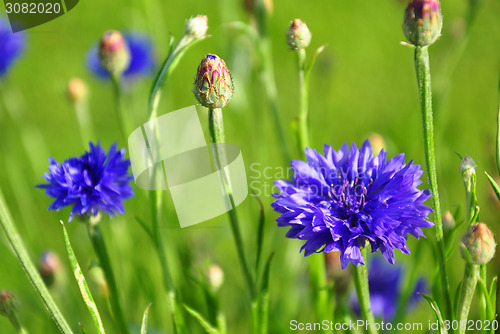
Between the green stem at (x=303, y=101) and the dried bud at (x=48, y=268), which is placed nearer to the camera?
the green stem at (x=303, y=101)

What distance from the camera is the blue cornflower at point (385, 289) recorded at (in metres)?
1.09

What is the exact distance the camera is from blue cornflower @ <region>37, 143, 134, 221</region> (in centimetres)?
70

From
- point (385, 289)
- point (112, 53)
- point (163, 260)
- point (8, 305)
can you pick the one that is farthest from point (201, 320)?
point (385, 289)

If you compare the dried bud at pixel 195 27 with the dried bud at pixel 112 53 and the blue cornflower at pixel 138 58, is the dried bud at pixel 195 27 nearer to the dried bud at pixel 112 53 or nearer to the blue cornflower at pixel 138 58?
the dried bud at pixel 112 53

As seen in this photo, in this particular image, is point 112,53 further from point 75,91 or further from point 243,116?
point 243,116

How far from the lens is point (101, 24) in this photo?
7.86ft

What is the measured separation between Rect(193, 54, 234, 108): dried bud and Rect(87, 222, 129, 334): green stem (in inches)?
9.3

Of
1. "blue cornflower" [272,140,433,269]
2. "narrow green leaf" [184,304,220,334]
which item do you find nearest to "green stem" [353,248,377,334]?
"blue cornflower" [272,140,433,269]

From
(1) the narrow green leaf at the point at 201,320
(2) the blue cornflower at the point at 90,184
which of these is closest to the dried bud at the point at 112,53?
(2) the blue cornflower at the point at 90,184

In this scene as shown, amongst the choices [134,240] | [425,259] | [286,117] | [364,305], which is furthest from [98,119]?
[364,305]

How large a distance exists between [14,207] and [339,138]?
1.07 meters

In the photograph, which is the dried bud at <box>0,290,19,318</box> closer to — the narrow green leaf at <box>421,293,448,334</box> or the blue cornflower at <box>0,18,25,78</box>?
the narrow green leaf at <box>421,293,448,334</box>

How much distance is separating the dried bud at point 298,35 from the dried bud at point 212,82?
4.9 inches

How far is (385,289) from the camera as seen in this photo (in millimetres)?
1155
